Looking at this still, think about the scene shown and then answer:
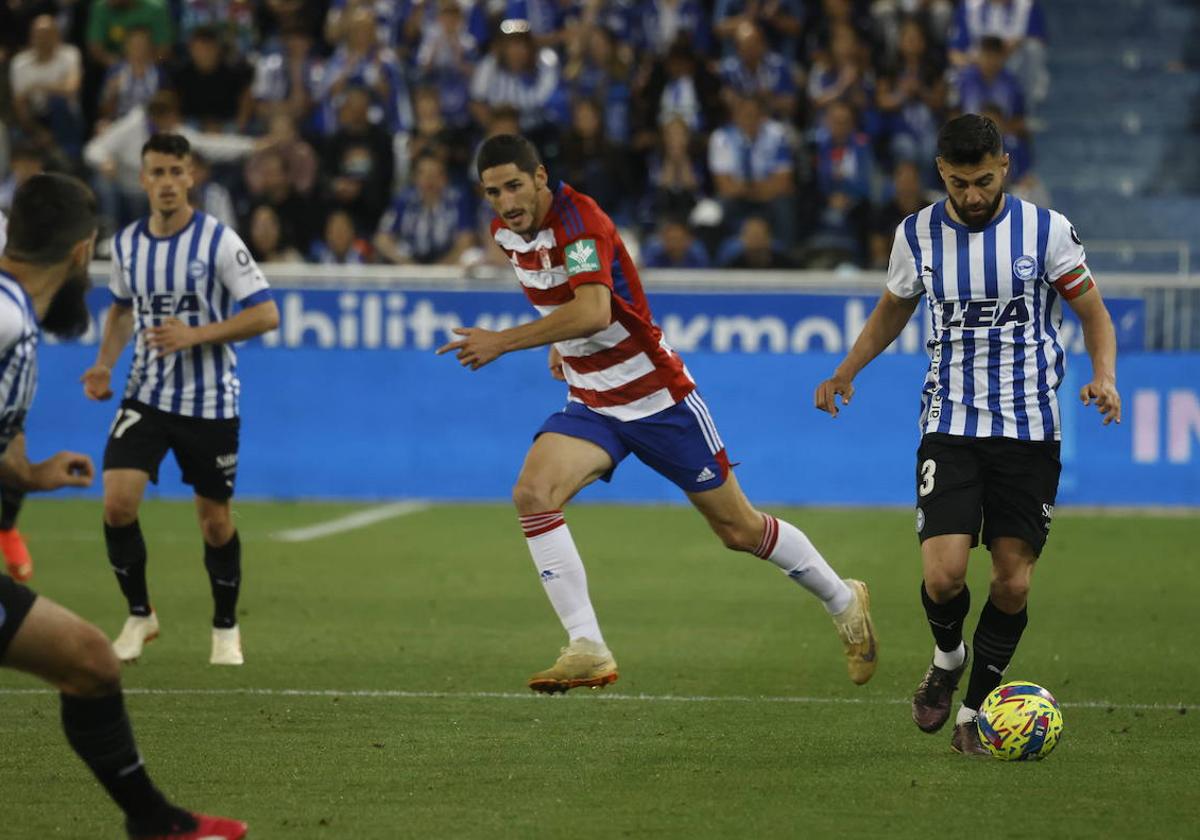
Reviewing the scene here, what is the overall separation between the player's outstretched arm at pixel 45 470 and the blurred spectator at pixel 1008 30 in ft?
46.0

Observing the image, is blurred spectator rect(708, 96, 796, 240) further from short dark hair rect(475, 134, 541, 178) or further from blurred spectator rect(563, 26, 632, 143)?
short dark hair rect(475, 134, 541, 178)

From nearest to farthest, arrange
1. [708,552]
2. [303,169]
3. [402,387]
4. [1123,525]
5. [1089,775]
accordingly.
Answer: [1089,775] → [708,552] → [1123,525] → [402,387] → [303,169]

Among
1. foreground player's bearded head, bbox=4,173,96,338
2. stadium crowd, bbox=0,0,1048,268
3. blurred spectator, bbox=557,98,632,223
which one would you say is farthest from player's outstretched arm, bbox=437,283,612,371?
blurred spectator, bbox=557,98,632,223

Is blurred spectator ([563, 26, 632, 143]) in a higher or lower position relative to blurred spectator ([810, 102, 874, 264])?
higher

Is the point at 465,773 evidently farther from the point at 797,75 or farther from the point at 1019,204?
the point at 797,75

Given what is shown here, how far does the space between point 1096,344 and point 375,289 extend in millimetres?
9089

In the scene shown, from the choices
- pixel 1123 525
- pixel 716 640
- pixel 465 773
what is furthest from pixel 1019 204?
pixel 1123 525

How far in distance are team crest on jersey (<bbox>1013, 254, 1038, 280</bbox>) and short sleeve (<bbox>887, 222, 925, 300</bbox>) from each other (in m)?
0.35

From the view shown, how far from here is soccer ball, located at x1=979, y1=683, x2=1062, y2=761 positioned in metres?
6.24

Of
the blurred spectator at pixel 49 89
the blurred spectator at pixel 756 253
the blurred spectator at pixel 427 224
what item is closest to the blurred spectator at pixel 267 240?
the blurred spectator at pixel 427 224

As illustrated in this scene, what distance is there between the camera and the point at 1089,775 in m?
6.10

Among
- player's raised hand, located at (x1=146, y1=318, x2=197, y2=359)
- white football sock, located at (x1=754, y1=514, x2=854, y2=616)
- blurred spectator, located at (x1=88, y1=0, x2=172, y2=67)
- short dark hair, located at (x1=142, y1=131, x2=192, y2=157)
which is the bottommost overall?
white football sock, located at (x1=754, y1=514, x2=854, y2=616)

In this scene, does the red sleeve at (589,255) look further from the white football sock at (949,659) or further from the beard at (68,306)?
the beard at (68,306)

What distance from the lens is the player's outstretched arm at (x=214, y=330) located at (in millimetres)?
8000
